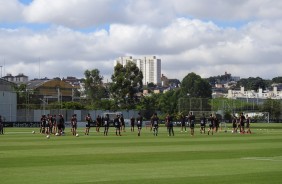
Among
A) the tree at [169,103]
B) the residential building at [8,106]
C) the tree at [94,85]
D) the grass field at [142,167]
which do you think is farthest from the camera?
the tree at [94,85]

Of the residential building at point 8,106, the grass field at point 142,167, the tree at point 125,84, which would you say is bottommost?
the grass field at point 142,167

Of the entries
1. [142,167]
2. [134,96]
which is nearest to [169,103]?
[134,96]

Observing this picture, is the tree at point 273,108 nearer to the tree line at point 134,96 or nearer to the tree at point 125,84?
the tree line at point 134,96

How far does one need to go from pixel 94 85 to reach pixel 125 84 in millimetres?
36446

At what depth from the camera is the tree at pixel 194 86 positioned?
17050 centimetres

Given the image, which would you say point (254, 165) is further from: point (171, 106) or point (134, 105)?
point (171, 106)

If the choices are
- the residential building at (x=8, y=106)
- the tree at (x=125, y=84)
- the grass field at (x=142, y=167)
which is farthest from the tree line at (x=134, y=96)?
the grass field at (x=142, y=167)

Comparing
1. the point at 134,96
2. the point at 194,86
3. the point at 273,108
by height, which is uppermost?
the point at 194,86

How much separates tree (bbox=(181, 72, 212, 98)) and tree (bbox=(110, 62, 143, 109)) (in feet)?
152

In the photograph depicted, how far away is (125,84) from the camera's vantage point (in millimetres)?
122625

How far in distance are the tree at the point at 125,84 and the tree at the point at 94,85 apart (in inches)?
1049

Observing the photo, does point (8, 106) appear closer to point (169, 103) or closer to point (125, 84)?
point (125, 84)

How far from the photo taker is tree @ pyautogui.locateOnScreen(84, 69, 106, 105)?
152 meters

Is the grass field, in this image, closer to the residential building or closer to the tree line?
the residential building
